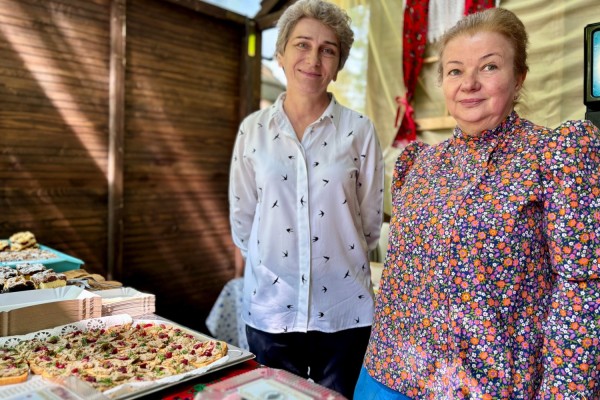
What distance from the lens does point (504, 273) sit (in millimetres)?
A: 998

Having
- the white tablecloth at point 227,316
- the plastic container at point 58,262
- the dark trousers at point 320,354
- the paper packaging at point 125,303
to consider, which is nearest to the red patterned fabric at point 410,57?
the white tablecloth at point 227,316

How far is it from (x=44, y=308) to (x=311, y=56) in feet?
3.94

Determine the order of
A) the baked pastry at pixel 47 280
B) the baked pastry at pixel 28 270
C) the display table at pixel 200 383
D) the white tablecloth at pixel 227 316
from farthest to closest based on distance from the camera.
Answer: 1. the white tablecloth at pixel 227 316
2. the baked pastry at pixel 28 270
3. the baked pastry at pixel 47 280
4. the display table at pixel 200 383

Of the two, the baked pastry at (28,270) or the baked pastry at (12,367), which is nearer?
the baked pastry at (12,367)

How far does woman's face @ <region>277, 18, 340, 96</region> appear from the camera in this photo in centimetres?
167

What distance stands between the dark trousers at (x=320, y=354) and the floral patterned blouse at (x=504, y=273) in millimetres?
471

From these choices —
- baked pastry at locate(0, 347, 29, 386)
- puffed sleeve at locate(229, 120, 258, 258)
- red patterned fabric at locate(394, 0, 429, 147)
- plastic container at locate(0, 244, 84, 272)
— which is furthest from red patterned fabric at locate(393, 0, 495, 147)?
baked pastry at locate(0, 347, 29, 386)

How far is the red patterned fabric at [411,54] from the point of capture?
11.7ft

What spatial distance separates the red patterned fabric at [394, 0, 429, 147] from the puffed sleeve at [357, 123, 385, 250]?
2091 millimetres

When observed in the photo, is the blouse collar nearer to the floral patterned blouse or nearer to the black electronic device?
the floral patterned blouse

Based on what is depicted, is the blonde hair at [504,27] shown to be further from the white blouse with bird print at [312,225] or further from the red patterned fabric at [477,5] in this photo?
the red patterned fabric at [477,5]

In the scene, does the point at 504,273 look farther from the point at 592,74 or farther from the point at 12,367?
the point at 12,367

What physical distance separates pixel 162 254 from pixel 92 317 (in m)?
2.61

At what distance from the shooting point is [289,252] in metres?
1.68
